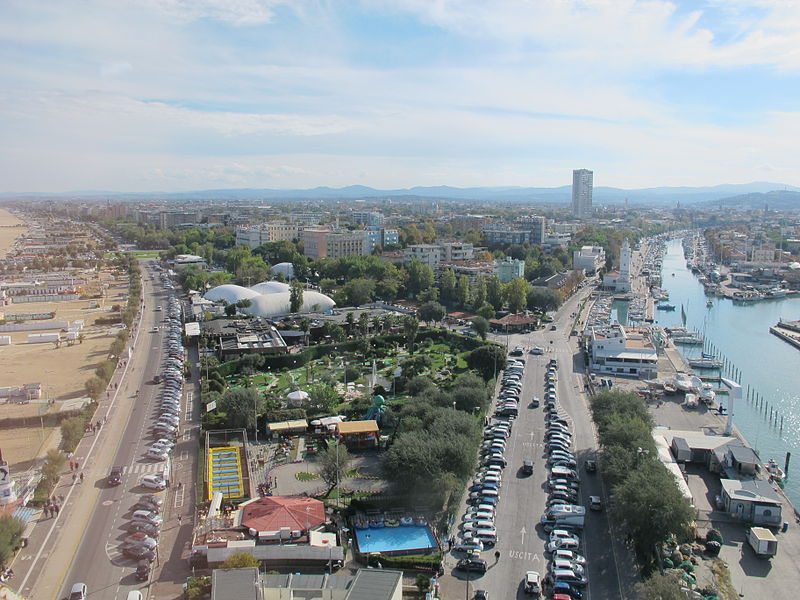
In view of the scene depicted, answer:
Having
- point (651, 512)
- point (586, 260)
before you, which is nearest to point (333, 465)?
point (651, 512)

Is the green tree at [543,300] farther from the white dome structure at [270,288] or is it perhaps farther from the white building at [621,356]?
the white dome structure at [270,288]

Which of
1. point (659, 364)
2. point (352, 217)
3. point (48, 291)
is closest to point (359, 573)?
point (659, 364)

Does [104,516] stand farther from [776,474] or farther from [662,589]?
[776,474]

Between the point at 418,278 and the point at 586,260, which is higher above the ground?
the point at 418,278

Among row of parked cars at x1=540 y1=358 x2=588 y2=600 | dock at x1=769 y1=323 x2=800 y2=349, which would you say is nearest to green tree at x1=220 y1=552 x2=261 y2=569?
row of parked cars at x1=540 y1=358 x2=588 y2=600

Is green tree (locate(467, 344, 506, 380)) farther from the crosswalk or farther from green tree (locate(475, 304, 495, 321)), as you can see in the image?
the crosswalk
